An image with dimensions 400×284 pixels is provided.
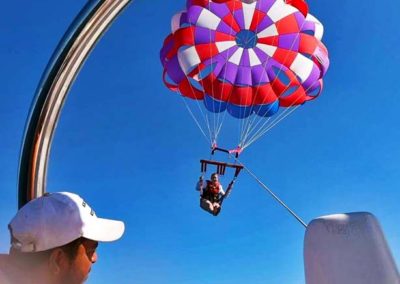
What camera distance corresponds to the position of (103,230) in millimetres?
1752

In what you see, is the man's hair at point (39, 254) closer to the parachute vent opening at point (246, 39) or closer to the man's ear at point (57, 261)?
the man's ear at point (57, 261)

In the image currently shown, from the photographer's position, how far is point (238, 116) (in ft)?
37.8

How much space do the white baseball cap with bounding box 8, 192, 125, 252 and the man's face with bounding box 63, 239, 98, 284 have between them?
0.12 feet

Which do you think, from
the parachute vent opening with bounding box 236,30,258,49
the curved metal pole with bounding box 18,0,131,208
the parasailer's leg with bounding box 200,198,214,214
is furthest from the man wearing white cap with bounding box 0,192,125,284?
the parachute vent opening with bounding box 236,30,258,49

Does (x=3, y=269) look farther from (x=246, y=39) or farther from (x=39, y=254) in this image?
(x=246, y=39)

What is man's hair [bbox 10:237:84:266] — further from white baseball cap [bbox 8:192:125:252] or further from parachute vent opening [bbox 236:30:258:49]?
parachute vent opening [bbox 236:30:258:49]

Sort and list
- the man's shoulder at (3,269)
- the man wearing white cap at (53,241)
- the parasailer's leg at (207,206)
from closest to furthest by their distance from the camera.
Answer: the man's shoulder at (3,269), the man wearing white cap at (53,241), the parasailer's leg at (207,206)

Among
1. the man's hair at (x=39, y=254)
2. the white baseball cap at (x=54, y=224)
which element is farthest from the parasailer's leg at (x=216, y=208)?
the man's hair at (x=39, y=254)

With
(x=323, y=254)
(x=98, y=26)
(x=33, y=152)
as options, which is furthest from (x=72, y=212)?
(x=98, y=26)

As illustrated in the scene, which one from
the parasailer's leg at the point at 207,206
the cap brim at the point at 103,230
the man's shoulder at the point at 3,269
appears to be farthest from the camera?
the parasailer's leg at the point at 207,206

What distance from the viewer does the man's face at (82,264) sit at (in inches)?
62.8

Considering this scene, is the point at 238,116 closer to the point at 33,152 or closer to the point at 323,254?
the point at 33,152

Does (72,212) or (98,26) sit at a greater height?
(98,26)

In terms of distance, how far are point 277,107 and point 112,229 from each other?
Result: 32.8 ft
